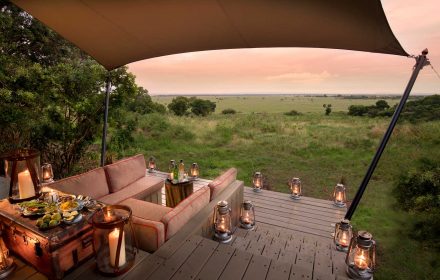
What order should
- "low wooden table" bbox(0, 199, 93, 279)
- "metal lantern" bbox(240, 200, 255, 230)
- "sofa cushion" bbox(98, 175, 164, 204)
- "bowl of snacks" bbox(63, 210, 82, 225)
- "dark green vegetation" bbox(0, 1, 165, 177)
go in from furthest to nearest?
"dark green vegetation" bbox(0, 1, 165, 177) → "sofa cushion" bbox(98, 175, 164, 204) → "metal lantern" bbox(240, 200, 255, 230) → "bowl of snacks" bbox(63, 210, 82, 225) → "low wooden table" bbox(0, 199, 93, 279)

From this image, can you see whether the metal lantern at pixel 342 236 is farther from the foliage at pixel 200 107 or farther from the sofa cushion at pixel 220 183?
the foliage at pixel 200 107

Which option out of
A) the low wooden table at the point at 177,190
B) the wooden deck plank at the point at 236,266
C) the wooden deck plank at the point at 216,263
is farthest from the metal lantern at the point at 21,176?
the low wooden table at the point at 177,190

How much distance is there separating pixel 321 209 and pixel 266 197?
867 millimetres

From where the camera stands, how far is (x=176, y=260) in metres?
1.46

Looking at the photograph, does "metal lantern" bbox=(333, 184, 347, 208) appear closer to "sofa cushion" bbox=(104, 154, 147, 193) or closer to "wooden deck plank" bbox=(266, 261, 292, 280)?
"wooden deck plank" bbox=(266, 261, 292, 280)

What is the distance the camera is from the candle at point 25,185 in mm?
1698

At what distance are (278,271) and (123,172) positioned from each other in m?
3.30

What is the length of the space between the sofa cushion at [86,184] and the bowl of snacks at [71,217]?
5.63 ft

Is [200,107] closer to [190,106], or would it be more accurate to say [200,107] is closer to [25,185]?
[190,106]

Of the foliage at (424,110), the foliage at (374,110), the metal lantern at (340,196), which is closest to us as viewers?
the metal lantern at (340,196)

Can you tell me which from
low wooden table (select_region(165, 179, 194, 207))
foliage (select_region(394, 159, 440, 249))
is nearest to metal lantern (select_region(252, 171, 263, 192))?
low wooden table (select_region(165, 179, 194, 207))

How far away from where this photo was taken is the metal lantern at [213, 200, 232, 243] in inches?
90.9

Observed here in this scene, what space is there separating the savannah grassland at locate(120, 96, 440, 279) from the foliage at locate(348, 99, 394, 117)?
18.4 ft

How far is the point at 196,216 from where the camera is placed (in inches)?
92.7
